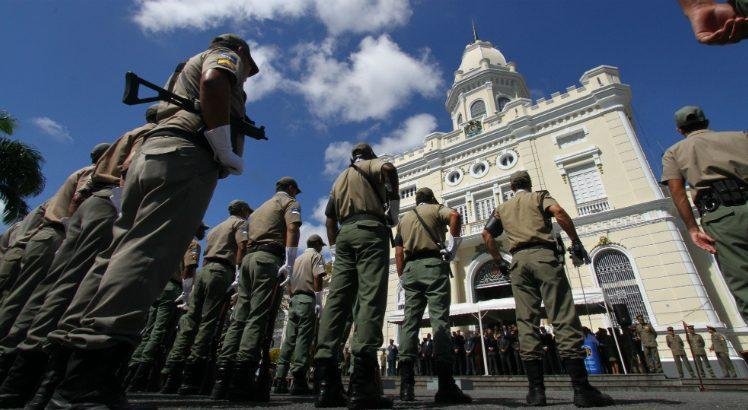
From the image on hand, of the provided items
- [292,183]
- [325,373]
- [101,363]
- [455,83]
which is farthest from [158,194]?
[455,83]

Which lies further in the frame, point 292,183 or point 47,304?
point 292,183

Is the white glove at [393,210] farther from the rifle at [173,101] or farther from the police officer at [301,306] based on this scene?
the police officer at [301,306]

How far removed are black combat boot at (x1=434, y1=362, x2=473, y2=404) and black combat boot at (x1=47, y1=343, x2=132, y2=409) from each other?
2.54 metres

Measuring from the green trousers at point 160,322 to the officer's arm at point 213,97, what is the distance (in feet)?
12.0

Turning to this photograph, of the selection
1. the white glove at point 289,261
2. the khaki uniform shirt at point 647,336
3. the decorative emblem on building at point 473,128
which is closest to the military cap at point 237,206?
the white glove at point 289,261

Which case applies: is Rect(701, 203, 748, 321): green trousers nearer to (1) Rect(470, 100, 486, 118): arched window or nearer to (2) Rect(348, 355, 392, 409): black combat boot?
(2) Rect(348, 355, 392, 409): black combat boot

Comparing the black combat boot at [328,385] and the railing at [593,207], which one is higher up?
the railing at [593,207]

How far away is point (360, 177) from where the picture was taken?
3322 millimetres

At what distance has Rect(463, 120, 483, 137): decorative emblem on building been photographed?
21.1m

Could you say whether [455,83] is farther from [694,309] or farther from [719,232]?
[719,232]

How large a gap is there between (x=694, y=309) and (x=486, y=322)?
22.9 ft

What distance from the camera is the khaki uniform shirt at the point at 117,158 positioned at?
116 inches

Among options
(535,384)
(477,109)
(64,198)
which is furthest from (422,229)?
(477,109)

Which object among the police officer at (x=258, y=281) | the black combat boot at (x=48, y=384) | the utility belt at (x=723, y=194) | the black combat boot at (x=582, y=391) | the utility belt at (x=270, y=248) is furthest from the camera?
the utility belt at (x=270, y=248)
